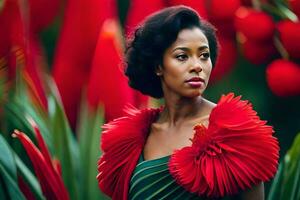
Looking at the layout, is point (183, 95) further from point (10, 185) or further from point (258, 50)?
point (258, 50)

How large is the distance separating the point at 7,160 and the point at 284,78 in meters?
0.79

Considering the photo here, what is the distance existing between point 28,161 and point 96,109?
197mm

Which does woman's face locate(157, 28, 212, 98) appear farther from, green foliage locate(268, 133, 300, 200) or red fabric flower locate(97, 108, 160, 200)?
green foliage locate(268, 133, 300, 200)

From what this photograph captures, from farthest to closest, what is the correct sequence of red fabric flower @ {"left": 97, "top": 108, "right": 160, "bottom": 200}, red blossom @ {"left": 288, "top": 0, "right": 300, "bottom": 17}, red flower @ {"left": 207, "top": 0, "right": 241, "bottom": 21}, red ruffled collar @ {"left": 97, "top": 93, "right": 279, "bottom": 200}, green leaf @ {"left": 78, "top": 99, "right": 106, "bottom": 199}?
red flower @ {"left": 207, "top": 0, "right": 241, "bottom": 21} < red blossom @ {"left": 288, "top": 0, "right": 300, "bottom": 17} < green leaf @ {"left": 78, "top": 99, "right": 106, "bottom": 199} < red fabric flower @ {"left": 97, "top": 108, "right": 160, "bottom": 200} < red ruffled collar @ {"left": 97, "top": 93, "right": 279, "bottom": 200}

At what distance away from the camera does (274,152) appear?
4.65 feet

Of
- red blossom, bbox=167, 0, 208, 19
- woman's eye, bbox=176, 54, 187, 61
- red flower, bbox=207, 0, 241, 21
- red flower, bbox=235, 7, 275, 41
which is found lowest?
red flower, bbox=235, 7, 275, 41

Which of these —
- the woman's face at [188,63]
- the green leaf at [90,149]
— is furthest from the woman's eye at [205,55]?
the green leaf at [90,149]

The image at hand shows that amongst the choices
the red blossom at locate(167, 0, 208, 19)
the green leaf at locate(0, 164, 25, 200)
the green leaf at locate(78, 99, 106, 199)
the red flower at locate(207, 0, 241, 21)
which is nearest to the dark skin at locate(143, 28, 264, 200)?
the green leaf at locate(0, 164, 25, 200)

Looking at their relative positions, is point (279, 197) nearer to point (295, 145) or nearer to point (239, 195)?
point (295, 145)

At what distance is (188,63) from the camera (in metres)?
1.43

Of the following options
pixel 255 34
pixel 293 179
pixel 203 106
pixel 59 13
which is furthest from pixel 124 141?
pixel 59 13

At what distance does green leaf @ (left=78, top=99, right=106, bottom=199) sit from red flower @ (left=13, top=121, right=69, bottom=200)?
0.59 feet

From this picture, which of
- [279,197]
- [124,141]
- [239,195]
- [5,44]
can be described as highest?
[5,44]

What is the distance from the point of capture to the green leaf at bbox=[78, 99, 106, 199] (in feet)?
7.11
